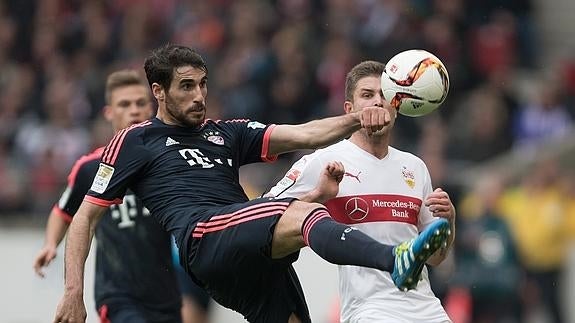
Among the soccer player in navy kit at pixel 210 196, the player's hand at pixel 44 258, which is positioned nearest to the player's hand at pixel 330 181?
the soccer player in navy kit at pixel 210 196

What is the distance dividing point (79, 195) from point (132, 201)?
0.39m

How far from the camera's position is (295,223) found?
795 cm

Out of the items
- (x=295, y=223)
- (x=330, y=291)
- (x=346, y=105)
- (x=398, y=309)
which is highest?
(x=346, y=105)

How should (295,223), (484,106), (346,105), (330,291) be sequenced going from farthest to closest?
(484,106) → (330,291) → (346,105) → (295,223)

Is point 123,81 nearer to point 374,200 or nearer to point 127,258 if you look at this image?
point 127,258

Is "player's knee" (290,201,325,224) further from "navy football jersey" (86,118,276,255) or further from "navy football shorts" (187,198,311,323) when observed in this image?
"navy football jersey" (86,118,276,255)

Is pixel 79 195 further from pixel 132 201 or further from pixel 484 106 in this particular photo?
pixel 484 106

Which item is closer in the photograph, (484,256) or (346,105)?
(346,105)

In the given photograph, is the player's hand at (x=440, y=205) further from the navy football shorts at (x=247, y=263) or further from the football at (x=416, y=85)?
the navy football shorts at (x=247, y=263)

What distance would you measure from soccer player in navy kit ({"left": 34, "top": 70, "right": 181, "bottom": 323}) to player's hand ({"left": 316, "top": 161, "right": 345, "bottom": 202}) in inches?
83.4

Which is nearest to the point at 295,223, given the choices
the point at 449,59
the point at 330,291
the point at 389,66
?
the point at 389,66

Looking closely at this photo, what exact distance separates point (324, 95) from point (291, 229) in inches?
397

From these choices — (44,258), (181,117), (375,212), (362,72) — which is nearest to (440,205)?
(375,212)

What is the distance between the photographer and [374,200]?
873 cm
